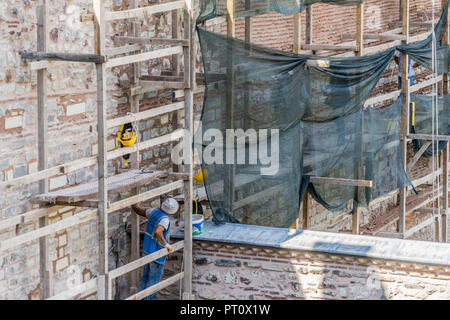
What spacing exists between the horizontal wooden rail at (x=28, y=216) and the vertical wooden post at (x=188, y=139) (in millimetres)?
1534

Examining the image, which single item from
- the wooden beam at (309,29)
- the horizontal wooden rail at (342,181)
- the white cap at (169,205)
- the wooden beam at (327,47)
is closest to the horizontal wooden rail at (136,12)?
the white cap at (169,205)

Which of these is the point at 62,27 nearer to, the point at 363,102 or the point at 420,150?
the point at 363,102

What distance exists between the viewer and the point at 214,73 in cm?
933

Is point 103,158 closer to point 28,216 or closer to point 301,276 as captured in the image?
point 28,216

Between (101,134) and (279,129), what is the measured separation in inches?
118

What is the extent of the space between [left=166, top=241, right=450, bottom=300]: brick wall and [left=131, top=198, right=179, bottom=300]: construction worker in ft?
1.90

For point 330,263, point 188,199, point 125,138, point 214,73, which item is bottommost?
point 330,263

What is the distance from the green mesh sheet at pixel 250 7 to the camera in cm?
936

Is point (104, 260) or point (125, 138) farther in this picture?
point (125, 138)

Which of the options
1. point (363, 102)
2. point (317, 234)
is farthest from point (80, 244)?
point (363, 102)

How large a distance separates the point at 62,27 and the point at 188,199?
7.17 feet

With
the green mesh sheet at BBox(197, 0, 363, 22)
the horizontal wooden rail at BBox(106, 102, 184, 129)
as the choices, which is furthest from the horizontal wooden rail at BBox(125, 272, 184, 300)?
the green mesh sheet at BBox(197, 0, 363, 22)

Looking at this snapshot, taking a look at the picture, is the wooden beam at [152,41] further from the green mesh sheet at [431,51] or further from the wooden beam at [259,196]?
the green mesh sheet at [431,51]
